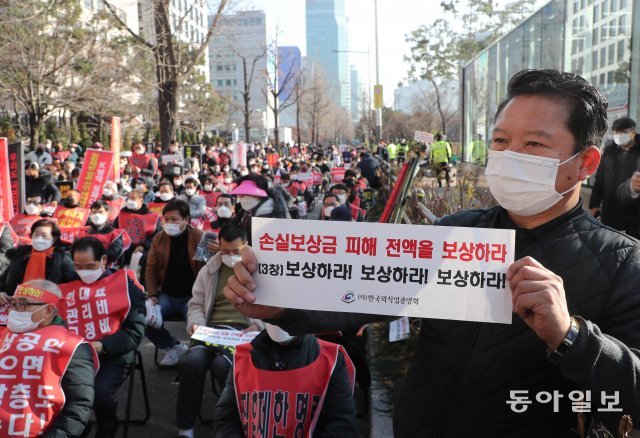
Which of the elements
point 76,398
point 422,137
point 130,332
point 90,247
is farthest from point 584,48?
point 76,398

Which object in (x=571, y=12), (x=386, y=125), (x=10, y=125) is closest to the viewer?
(x=571, y=12)

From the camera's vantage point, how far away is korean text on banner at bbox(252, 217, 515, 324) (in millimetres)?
1400

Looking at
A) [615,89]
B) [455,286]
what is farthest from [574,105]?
[615,89]

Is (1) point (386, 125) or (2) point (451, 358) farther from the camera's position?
(1) point (386, 125)

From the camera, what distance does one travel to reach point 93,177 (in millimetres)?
10086

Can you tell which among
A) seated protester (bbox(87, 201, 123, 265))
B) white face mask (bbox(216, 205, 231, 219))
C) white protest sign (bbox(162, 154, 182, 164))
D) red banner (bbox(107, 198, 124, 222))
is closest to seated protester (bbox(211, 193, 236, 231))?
white face mask (bbox(216, 205, 231, 219))

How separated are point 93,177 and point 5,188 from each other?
2.92 m

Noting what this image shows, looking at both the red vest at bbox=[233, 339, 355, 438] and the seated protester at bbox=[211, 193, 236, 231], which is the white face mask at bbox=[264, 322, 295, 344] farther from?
the seated protester at bbox=[211, 193, 236, 231]

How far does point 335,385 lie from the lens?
2979 millimetres

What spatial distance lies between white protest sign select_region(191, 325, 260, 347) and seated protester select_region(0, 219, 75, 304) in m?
1.75

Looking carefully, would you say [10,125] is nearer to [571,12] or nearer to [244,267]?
[571,12]

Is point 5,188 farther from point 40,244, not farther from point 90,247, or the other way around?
point 90,247

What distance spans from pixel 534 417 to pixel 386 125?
52717 mm

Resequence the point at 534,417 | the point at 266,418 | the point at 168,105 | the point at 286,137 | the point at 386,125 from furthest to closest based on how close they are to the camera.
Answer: the point at 286,137, the point at 386,125, the point at 168,105, the point at 266,418, the point at 534,417
